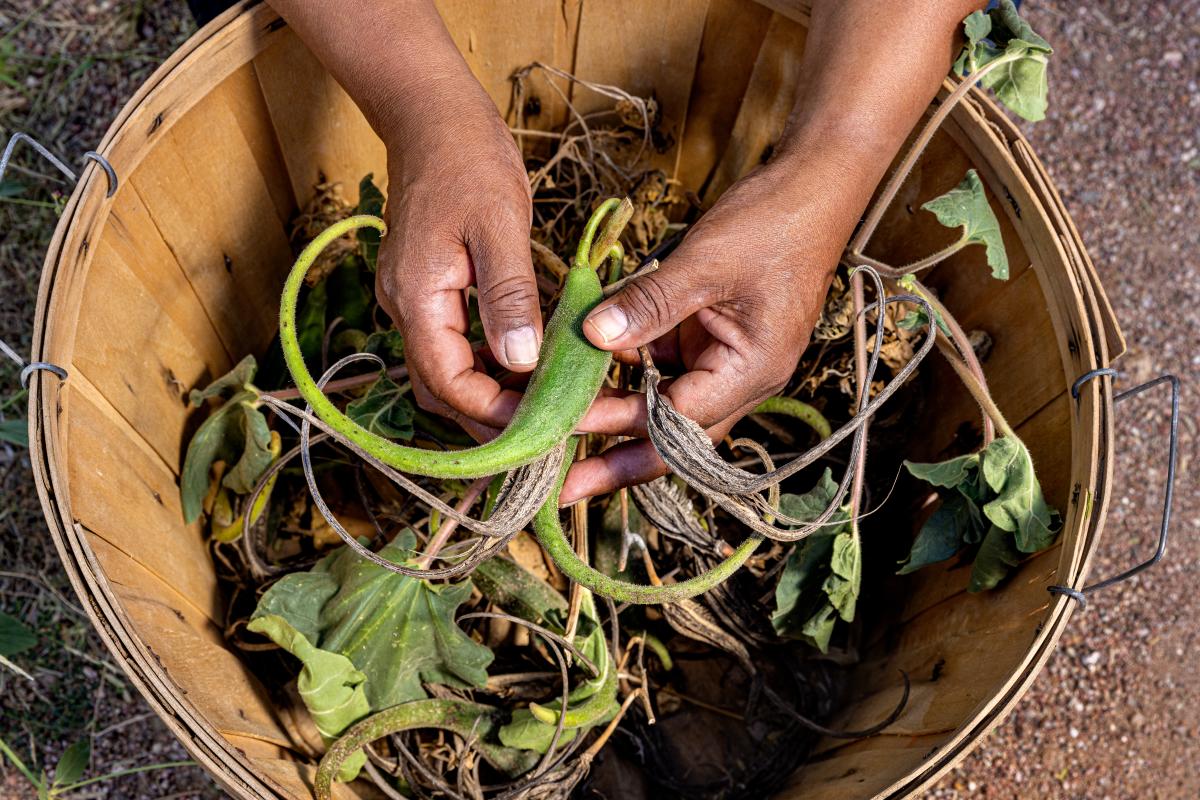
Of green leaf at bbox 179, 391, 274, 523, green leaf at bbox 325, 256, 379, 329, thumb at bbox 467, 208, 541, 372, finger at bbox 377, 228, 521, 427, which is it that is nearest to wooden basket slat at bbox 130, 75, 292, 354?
green leaf at bbox 325, 256, 379, 329

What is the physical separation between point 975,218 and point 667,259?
0.55 meters

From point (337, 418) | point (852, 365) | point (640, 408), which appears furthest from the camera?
point (852, 365)

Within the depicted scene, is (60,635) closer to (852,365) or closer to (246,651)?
(246,651)

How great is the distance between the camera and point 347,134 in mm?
1920

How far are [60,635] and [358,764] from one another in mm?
990

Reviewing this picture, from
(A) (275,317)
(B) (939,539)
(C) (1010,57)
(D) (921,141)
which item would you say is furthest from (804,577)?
(A) (275,317)

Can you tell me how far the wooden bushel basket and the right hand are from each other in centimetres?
43

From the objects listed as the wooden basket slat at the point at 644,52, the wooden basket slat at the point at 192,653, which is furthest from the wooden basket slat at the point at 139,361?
the wooden basket slat at the point at 644,52

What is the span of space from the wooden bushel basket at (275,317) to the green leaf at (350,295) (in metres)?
0.13

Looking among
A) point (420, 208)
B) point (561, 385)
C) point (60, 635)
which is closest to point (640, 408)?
point (561, 385)

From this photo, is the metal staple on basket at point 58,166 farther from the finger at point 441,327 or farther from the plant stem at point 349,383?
the finger at point 441,327

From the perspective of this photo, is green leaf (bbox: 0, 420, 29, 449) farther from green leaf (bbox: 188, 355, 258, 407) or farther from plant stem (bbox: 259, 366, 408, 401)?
plant stem (bbox: 259, 366, 408, 401)

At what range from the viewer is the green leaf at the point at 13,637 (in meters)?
1.90

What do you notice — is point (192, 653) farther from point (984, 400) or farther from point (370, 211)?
point (984, 400)
